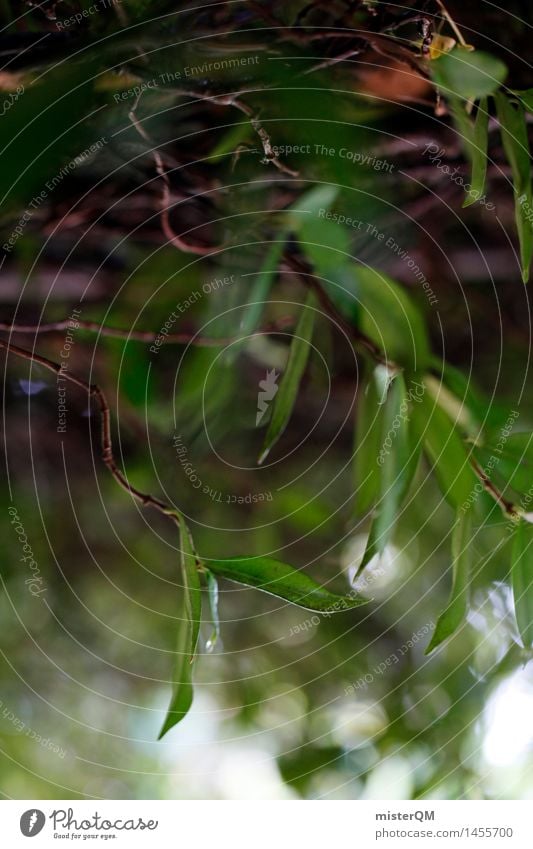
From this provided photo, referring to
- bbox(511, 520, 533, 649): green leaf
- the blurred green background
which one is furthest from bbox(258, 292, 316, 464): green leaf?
bbox(511, 520, 533, 649): green leaf

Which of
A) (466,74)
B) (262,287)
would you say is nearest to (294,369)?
(262,287)

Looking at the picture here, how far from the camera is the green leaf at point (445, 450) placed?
0.30 metres

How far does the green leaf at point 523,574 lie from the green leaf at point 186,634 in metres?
0.14

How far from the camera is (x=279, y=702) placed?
0.35 metres

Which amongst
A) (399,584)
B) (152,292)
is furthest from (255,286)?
(399,584)

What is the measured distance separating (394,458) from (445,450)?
24 mm

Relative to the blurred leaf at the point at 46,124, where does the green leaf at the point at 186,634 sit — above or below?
below

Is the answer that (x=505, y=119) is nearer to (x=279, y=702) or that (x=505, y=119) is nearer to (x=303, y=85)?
(x=303, y=85)

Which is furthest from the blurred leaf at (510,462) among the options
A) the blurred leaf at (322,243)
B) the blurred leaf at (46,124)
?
the blurred leaf at (46,124)

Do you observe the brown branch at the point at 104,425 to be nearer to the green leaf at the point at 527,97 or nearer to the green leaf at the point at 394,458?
the green leaf at the point at 394,458

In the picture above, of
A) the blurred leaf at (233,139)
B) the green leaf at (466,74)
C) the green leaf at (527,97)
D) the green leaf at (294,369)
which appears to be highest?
the green leaf at (527,97)

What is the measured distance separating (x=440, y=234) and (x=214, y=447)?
15cm

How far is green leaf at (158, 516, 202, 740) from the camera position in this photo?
0.29 metres

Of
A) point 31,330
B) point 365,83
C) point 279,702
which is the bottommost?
point 279,702
